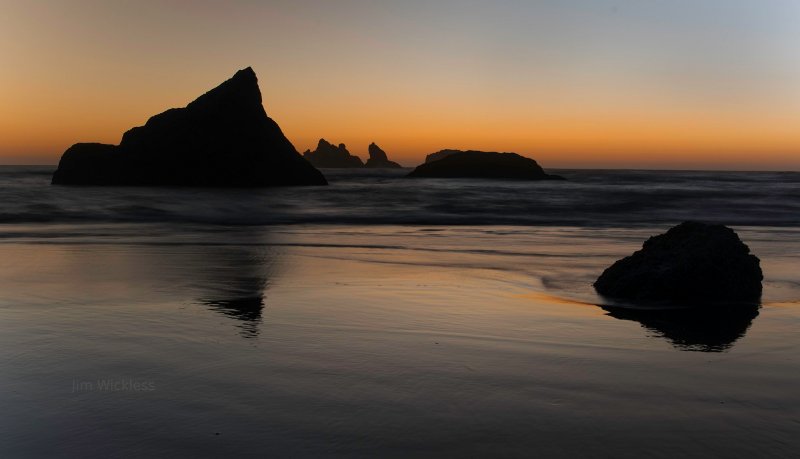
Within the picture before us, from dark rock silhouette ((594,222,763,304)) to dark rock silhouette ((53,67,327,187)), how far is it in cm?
6747

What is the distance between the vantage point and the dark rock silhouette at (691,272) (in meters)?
7.59

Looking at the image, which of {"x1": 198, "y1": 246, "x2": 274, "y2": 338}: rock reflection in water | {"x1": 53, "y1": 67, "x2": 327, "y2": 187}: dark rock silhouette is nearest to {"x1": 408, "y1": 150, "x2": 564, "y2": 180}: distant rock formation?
{"x1": 53, "y1": 67, "x2": 327, "y2": 187}: dark rock silhouette

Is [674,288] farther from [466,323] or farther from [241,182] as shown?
[241,182]

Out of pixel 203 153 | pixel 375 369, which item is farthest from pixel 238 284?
pixel 203 153

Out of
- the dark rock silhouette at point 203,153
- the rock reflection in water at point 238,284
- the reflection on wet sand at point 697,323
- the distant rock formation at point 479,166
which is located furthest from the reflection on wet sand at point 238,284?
the distant rock formation at point 479,166

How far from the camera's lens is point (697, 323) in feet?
20.7


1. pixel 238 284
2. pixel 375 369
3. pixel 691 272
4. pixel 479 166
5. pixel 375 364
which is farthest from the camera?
pixel 479 166

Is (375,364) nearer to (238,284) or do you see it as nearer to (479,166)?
(238,284)

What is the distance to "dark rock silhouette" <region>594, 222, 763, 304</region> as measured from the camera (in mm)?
7586

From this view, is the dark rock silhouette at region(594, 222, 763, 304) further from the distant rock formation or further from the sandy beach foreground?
the distant rock formation

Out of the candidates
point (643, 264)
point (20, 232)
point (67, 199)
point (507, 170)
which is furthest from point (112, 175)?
point (507, 170)

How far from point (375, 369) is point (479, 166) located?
146 metres

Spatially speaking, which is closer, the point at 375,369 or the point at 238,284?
the point at 375,369

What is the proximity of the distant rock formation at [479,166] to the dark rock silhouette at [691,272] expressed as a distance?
130m
